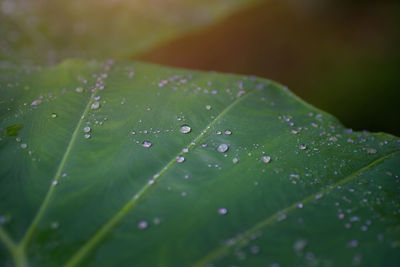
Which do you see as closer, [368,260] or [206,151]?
[368,260]

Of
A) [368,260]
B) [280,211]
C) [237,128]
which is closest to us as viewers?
[368,260]

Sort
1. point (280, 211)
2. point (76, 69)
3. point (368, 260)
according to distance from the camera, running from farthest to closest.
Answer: point (76, 69), point (280, 211), point (368, 260)

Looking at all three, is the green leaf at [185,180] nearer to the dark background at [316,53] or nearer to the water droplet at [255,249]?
the water droplet at [255,249]

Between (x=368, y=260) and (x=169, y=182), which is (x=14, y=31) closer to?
(x=169, y=182)

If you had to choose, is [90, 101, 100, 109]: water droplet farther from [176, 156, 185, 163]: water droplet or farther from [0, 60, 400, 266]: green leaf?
[176, 156, 185, 163]: water droplet

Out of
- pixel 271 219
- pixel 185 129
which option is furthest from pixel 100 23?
pixel 271 219

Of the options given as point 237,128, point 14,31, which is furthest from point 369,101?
point 14,31
